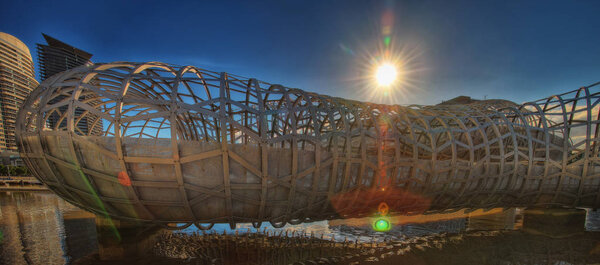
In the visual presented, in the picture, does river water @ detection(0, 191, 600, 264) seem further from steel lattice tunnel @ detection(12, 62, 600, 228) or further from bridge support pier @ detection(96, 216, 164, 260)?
steel lattice tunnel @ detection(12, 62, 600, 228)

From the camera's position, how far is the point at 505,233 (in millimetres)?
14570

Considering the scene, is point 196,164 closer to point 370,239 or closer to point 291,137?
point 291,137

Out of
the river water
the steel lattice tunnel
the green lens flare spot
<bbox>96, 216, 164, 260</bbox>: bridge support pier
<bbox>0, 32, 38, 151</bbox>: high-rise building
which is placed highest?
<bbox>0, 32, 38, 151</bbox>: high-rise building

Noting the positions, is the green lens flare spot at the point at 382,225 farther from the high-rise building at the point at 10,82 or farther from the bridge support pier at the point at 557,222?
the high-rise building at the point at 10,82

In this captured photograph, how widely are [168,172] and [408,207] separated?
11087 millimetres

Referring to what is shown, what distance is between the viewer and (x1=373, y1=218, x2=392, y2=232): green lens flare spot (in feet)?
53.5

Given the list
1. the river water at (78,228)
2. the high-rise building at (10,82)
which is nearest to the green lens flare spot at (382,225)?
the river water at (78,228)

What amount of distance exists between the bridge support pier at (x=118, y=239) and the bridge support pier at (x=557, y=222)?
75.9 feet

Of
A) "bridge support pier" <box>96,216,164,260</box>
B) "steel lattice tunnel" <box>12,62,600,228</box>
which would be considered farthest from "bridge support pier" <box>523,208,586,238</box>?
"bridge support pier" <box>96,216,164,260</box>

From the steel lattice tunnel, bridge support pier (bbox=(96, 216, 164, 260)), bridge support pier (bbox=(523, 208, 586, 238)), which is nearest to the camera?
the steel lattice tunnel

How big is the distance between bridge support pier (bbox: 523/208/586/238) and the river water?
267 cm

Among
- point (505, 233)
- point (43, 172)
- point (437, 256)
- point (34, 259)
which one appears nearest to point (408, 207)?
point (437, 256)

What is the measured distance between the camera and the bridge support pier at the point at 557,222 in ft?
46.2

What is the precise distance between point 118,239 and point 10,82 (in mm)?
116703
